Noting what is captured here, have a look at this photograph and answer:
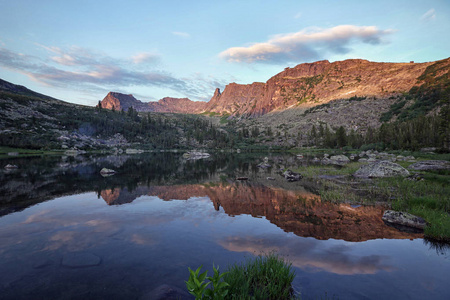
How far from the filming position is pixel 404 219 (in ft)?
45.8

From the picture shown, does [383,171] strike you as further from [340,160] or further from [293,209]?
[340,160]

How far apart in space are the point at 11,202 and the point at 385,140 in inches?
4512

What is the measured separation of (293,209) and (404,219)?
706 cm

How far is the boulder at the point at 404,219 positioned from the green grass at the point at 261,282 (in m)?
11.0

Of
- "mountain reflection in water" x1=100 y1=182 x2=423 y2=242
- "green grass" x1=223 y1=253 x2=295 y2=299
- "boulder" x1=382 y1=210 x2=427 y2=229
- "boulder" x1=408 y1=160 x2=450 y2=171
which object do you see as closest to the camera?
"green grass" x1=223 y1=253 x2=295 y2=299

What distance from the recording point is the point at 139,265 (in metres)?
9.24

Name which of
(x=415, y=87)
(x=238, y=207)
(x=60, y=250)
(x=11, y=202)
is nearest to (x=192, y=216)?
(x=238, y=207)

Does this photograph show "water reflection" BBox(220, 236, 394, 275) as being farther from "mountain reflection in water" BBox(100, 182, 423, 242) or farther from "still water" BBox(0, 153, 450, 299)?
"mountain reflection in water" BBox(100, 182, 423, 242)

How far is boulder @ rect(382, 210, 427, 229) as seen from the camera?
43.9 ft

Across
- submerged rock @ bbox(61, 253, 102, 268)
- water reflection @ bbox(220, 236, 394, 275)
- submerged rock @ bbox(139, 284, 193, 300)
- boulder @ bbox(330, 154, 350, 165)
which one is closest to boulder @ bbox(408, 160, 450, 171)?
boulder @ bbox(330, 154, 350, 165)

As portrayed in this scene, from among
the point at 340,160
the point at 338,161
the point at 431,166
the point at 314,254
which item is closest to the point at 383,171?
the point at 431,166

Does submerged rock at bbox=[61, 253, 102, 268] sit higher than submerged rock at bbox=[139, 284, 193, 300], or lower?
lower

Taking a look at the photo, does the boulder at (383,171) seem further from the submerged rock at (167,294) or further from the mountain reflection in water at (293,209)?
the submerged rock at (167,294)

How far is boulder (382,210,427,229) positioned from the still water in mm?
901
